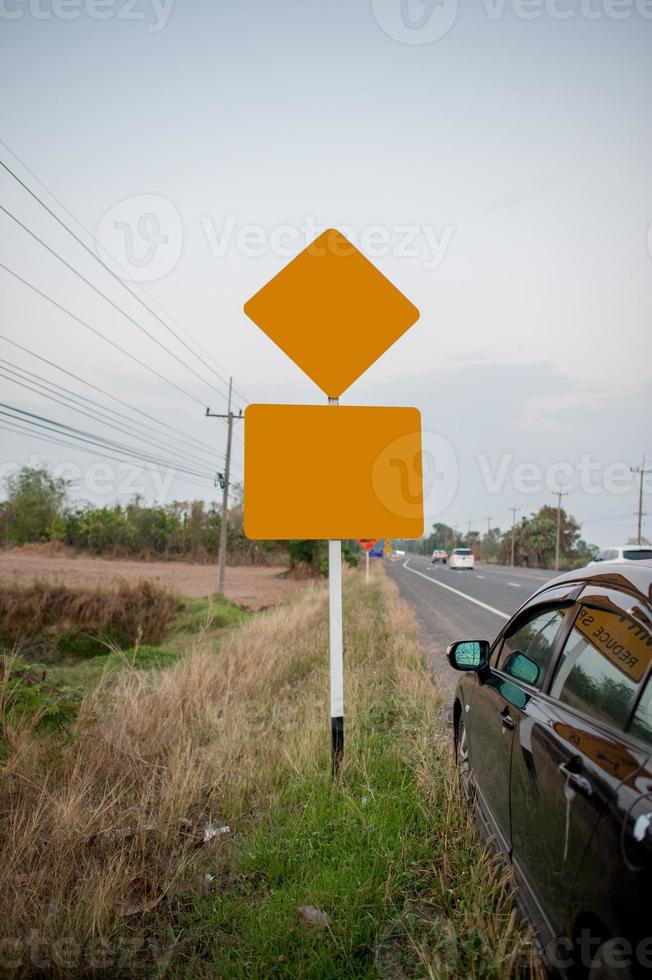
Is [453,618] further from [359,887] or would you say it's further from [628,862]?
[628,862]

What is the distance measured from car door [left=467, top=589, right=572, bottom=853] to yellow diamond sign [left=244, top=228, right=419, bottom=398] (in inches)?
69.2

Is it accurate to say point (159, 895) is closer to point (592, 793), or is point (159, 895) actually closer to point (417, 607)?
point (592, 793)

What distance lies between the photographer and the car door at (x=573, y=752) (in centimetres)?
150

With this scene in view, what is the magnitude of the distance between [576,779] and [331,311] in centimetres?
292

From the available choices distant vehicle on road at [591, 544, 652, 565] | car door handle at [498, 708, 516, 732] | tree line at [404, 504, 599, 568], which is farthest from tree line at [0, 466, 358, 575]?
car door handle at [498, 708, 516, 732]

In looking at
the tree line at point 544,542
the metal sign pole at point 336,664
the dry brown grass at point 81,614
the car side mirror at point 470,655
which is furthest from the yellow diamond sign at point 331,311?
the tree line at point 544,542

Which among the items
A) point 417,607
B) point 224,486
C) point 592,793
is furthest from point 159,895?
point 224,486

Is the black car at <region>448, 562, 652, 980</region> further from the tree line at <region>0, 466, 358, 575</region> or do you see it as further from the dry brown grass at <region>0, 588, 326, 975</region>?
the tree line at <region>0, 466, 358, 575</region>

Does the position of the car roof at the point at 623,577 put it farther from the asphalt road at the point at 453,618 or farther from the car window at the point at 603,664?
the asphalt road at the point at 453,618

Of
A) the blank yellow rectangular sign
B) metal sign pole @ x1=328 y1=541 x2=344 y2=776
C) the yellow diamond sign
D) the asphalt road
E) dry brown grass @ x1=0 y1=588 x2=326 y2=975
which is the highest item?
the yellow diamond sign

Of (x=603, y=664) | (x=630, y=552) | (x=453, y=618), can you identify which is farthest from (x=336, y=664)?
(x=630, y=552)

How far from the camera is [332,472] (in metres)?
3.46

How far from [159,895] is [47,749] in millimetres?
1651

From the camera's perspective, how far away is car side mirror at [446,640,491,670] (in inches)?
118
